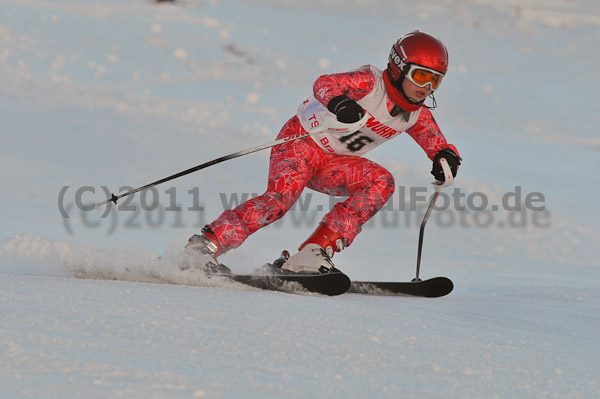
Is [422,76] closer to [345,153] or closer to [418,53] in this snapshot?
[418,53]

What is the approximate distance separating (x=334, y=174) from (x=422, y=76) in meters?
0.85

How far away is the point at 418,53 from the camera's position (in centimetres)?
437

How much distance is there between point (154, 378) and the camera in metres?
2.13

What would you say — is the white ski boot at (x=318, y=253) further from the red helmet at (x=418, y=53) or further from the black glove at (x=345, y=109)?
the red helmet at (x=418, y=53)

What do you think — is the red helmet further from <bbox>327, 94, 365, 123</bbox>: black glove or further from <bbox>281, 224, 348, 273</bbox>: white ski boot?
<bbox>281, 224, 348, 273</bbox>: white ski boot

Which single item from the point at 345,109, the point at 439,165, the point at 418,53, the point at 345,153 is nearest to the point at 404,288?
the point at 439,165

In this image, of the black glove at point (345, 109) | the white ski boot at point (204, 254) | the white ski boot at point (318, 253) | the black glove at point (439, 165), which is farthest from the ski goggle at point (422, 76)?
the white ski boot at point (204, 254)

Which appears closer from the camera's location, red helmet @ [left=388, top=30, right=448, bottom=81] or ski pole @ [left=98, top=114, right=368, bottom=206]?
red helmet @ [left=388, top=30, right=448, bottom=81]

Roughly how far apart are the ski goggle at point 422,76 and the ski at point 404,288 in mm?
1235

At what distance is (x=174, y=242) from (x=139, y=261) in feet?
0.93

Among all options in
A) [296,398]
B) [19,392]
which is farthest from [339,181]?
[19,392]

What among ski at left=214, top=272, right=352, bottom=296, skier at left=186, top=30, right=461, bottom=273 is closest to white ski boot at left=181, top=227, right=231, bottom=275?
skier at left=186, top=30, right=461, bottom=273

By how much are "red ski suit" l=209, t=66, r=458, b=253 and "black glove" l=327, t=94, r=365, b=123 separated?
0.09 metres

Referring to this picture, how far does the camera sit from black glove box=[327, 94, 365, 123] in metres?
4.32
